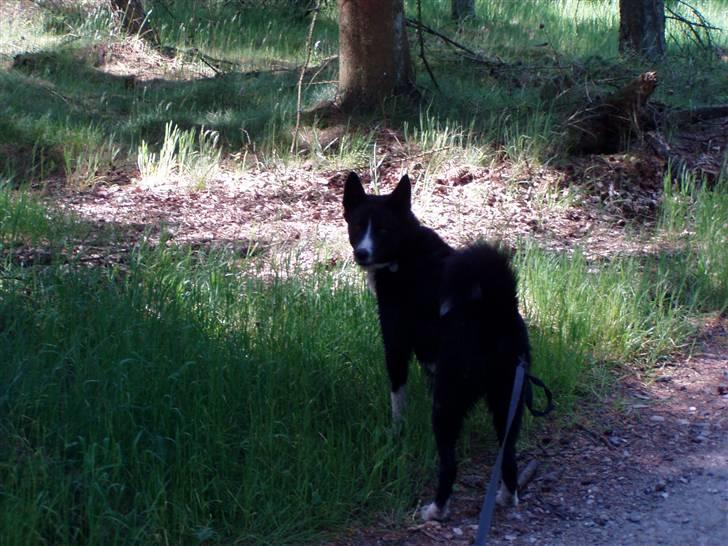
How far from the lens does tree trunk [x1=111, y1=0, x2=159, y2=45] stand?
15.0 metres

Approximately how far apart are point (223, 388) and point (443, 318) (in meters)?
1.36

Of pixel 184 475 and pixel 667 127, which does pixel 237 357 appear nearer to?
pixel 184 475

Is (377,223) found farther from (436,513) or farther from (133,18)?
(133,18)

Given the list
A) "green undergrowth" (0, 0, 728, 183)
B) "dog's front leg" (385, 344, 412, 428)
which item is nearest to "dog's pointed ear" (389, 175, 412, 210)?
"dog's front leg" (385, 344, 412, 428)

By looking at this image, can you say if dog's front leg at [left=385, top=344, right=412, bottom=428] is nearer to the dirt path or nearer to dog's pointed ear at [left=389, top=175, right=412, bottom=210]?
the dirt path

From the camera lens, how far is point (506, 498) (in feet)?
15.8

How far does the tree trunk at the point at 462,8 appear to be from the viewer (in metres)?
17.3

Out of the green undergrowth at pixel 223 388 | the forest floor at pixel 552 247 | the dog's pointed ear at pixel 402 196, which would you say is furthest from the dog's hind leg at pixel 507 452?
the dog's pointed ear at pixel 402 196

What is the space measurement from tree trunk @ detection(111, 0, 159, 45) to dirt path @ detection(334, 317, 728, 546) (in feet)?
37.3

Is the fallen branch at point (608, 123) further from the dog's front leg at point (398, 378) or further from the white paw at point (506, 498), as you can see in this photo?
the white paw at point (506, 498)

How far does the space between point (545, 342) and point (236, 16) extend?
12.2 metres

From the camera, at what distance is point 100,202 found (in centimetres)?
910

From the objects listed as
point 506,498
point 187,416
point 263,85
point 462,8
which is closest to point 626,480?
point 506,498

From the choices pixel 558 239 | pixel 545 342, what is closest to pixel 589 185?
pixel 558 239
